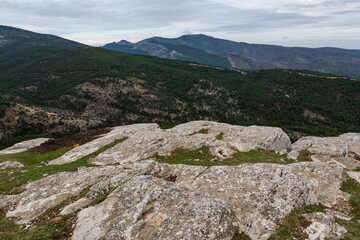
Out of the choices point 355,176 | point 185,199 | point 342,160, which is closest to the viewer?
point 185,199

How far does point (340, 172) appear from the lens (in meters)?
22.9

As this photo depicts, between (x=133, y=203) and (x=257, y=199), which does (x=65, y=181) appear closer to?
(x=133, y=203)

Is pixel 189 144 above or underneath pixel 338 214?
underneath

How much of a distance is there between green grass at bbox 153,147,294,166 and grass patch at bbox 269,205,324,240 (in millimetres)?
14892

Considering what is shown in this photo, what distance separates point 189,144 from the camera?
36938 mm

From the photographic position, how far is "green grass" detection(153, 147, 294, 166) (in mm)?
30625

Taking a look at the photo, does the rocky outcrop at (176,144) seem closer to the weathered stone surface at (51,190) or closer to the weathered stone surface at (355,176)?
the weathered stone surface at (51,190)

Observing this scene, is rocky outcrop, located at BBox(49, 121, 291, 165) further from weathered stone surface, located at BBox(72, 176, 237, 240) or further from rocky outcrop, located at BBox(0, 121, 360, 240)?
weathered stone surface, located at BBox(72, 176, 237, 240)

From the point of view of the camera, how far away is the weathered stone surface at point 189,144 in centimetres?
3566

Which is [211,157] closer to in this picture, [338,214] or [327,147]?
[338,214]

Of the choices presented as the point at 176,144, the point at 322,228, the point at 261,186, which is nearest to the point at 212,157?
the point at 176,144

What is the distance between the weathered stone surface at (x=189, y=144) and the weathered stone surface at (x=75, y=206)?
1805 centimetres

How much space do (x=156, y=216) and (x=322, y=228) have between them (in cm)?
1198

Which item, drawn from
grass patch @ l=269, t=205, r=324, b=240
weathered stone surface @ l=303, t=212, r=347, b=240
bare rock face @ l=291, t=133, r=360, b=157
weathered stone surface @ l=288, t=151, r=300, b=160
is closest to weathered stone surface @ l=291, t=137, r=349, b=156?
bare rock face @ l=291, t=133, r=360, b=157
